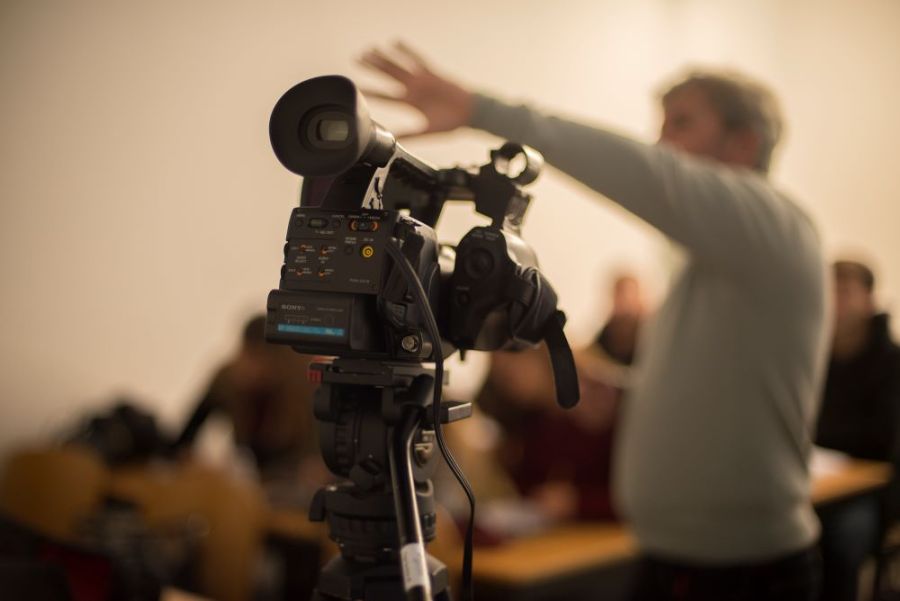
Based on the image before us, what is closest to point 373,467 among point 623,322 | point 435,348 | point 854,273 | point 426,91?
→ point 435,348

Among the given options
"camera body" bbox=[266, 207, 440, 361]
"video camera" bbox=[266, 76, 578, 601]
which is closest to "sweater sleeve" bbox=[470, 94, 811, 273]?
"video camera" bbox=[266, 76, 578, 601]

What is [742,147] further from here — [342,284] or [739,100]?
[342,284]

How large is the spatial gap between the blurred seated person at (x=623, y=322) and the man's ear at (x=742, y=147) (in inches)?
111

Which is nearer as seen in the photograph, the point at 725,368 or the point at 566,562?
the point at 725,368

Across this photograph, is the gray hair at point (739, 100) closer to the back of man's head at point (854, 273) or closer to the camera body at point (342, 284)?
the camera body at point (342, 284)

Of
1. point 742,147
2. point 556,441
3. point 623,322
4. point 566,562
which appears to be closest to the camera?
point 742,147

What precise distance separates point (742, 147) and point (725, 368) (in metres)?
0.43

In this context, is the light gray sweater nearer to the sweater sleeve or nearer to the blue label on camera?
the sweater sleeve

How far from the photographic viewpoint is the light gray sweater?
1.23 metres

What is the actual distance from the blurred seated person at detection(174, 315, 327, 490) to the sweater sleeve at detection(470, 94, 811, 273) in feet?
6.65

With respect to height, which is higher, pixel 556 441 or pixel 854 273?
pixel 854 273

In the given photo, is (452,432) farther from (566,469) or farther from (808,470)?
(808,470)

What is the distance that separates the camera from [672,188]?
1154 mm

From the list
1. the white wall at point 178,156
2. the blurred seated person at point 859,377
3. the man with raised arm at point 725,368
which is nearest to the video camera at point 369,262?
the man with raised arm at point 725,368
